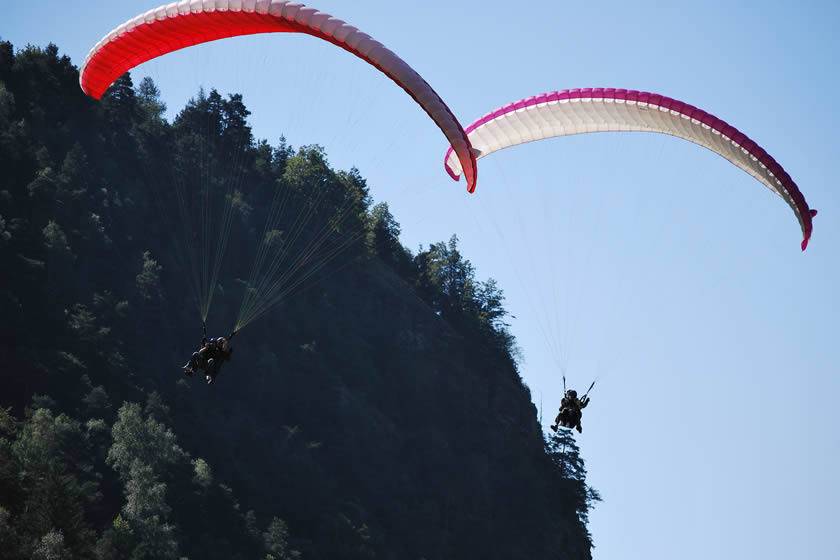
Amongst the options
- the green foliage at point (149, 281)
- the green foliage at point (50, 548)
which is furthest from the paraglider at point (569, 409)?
the green foliage at point (149, 281)

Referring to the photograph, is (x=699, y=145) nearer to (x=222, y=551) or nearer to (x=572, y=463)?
(x=222, y=551)

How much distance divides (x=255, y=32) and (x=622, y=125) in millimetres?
10038

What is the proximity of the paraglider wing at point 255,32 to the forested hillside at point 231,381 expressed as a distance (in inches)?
797

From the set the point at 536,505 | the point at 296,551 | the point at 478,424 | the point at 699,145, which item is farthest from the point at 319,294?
the point at 699,145

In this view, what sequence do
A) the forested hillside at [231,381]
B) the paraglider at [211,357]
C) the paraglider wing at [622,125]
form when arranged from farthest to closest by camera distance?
the forested hillside at [231,381] → the paraglider wing at [622,125] → the paraglider at [211,357]

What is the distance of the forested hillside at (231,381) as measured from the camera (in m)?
59.5

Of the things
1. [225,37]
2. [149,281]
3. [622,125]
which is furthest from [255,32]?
[149,281]

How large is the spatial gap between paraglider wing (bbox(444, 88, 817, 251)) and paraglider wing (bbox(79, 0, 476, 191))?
17.0 feet

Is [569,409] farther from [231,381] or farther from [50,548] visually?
[231,381]

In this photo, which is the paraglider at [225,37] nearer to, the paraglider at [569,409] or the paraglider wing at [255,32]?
the paraglider wing at [255,32]

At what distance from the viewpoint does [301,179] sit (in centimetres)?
10262

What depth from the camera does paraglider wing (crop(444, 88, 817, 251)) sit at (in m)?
32.8

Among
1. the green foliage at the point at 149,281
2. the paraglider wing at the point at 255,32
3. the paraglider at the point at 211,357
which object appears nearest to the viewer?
the paraglider wing at the point at 255,32

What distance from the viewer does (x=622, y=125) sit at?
115 ft
